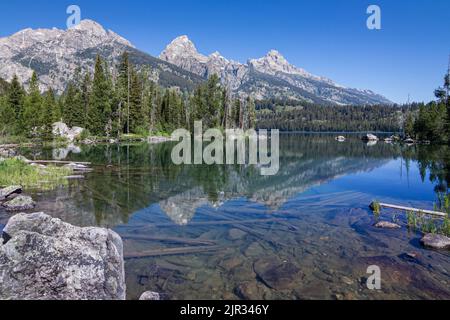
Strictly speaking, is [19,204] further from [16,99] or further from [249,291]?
[16,99]

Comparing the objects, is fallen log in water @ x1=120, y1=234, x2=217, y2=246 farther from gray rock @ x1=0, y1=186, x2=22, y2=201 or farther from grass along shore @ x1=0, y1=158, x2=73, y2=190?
grass along shore @ x1=0, y1=158, x2=73, y2=190

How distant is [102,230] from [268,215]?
1056cm

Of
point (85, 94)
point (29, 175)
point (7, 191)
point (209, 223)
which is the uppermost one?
point (85, 94)

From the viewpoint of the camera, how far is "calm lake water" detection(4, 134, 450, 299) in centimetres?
979

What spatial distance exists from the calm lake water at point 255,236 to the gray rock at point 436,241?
0.40 m

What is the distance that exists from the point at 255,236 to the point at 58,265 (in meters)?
8.45

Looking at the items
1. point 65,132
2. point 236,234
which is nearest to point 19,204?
point 236,234

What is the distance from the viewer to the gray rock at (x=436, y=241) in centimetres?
1334

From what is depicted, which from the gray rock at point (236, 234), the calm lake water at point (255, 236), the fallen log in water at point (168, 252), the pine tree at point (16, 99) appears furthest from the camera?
the pine tree at point (16, 99)

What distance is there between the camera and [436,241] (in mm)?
13570

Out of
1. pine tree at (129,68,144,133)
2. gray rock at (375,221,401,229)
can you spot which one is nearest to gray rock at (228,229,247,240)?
gray rock at (375,221,401,229)

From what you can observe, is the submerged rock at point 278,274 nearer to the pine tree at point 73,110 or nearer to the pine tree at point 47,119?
the pine tree at point 47,119

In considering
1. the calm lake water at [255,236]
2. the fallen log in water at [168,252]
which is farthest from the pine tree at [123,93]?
the fallen log in water at [168,252]

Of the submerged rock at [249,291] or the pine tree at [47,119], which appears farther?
the pine tree at [47,119]
